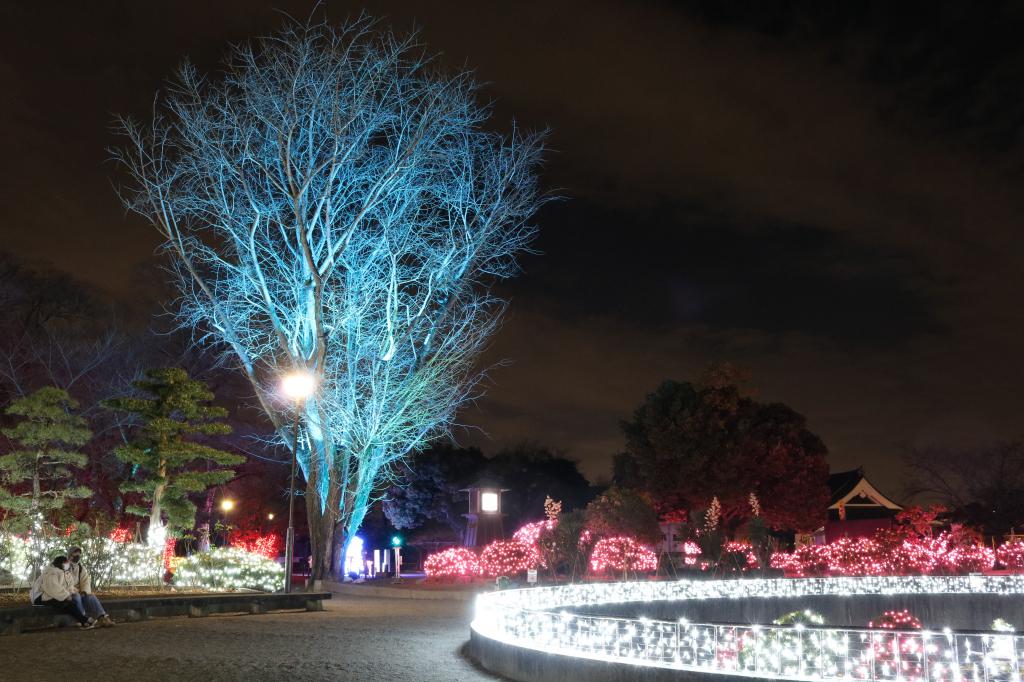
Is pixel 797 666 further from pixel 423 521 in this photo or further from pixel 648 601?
pixel 423 521

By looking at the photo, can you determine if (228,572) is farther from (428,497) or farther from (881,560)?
(428,497)

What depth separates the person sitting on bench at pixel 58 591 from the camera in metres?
12.4

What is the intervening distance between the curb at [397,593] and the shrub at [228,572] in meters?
1.99

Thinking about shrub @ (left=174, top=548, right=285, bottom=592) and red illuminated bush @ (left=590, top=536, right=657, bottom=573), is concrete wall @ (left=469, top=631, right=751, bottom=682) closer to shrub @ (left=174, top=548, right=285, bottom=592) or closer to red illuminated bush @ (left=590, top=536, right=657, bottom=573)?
shrub @ (left=174, top=548, right=285, bottom=592)

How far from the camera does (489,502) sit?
30.0 metres

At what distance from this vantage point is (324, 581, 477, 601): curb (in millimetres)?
21484

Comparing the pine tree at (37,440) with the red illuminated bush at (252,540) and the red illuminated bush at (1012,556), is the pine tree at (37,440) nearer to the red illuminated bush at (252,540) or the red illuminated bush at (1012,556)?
the red illuminated bush at (252,540)

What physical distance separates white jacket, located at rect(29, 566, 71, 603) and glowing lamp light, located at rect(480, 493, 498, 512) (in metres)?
18.3

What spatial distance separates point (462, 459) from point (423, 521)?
14.5 ft

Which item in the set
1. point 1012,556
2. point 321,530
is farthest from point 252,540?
point 1012,556

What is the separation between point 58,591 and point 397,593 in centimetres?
1056

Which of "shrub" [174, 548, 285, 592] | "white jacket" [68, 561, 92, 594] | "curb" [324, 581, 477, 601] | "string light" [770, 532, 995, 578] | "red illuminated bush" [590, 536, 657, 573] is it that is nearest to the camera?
"white jacket" [68, 561, 92, 594]

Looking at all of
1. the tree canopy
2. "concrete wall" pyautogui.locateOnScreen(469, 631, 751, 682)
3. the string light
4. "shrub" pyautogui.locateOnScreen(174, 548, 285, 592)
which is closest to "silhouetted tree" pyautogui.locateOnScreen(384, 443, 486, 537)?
the tree canopy

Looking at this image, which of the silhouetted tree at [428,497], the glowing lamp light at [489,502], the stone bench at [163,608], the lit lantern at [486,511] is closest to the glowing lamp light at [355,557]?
the lit lantern at [486,511]
